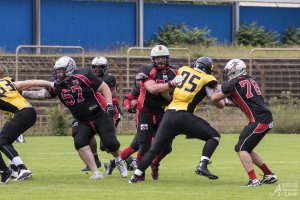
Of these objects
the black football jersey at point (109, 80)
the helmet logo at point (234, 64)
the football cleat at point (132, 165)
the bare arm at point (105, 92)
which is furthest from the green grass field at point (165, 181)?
Answer: the helmet logo at point (234, 64)

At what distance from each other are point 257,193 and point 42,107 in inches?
684

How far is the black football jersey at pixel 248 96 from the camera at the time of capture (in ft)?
49.2

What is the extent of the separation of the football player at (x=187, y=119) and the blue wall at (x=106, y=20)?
1940cm

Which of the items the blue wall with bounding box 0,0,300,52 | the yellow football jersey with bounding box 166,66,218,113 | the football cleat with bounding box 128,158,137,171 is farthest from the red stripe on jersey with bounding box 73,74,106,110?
the blue wall with bounding box 0,0,300,52

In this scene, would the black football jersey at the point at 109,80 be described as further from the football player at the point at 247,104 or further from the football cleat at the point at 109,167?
the football player at the point at 247,104

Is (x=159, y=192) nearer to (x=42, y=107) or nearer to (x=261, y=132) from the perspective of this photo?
(x=261, y=132)

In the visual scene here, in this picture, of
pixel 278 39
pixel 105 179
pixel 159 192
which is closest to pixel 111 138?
pixel 105 179

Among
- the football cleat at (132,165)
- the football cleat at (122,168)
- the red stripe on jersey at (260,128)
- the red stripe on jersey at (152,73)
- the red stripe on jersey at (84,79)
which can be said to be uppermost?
the red stripe on jersey at (152,73)

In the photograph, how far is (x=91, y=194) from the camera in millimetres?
13734

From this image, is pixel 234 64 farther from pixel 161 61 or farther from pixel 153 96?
pixel 153 96

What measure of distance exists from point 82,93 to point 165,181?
6.37ft

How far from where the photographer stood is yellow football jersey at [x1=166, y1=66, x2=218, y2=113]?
1520cm

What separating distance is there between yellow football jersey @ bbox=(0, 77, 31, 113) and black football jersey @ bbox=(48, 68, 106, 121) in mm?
531

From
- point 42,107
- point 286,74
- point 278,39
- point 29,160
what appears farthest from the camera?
point 278,39
